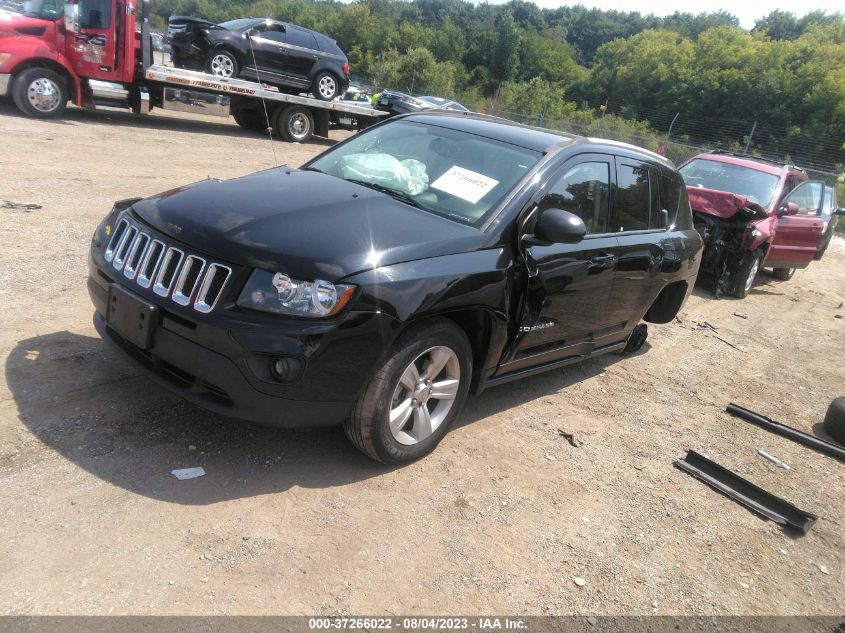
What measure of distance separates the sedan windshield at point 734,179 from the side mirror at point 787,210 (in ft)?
0.77

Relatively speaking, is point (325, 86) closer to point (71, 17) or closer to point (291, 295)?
point (71, 17)

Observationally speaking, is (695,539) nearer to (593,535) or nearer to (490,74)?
(593,535)

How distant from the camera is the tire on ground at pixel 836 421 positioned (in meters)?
4.93

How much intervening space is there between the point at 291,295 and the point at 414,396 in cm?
90

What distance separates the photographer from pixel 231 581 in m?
2.51

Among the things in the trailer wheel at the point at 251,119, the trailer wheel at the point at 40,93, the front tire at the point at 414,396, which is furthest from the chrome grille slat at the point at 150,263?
the trailer wheel at the point at 251,119

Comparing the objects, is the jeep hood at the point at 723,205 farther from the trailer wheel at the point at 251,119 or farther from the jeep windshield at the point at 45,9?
the jeep windshield at the point at 45,9

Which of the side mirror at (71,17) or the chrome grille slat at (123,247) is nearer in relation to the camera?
the chrome grille slat at (123,247)

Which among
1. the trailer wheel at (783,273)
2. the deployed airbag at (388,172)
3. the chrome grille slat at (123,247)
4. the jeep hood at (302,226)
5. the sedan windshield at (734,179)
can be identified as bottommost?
the trailer wheel at (783,273)

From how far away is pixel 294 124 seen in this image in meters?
16.1

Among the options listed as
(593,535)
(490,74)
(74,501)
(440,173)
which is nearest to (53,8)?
(440,173)

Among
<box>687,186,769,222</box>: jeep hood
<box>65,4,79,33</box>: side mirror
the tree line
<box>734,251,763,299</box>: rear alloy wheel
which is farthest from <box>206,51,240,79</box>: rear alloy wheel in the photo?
the tree line

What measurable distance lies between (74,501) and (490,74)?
99.6m

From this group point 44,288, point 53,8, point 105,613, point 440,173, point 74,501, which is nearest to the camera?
point 105,613
